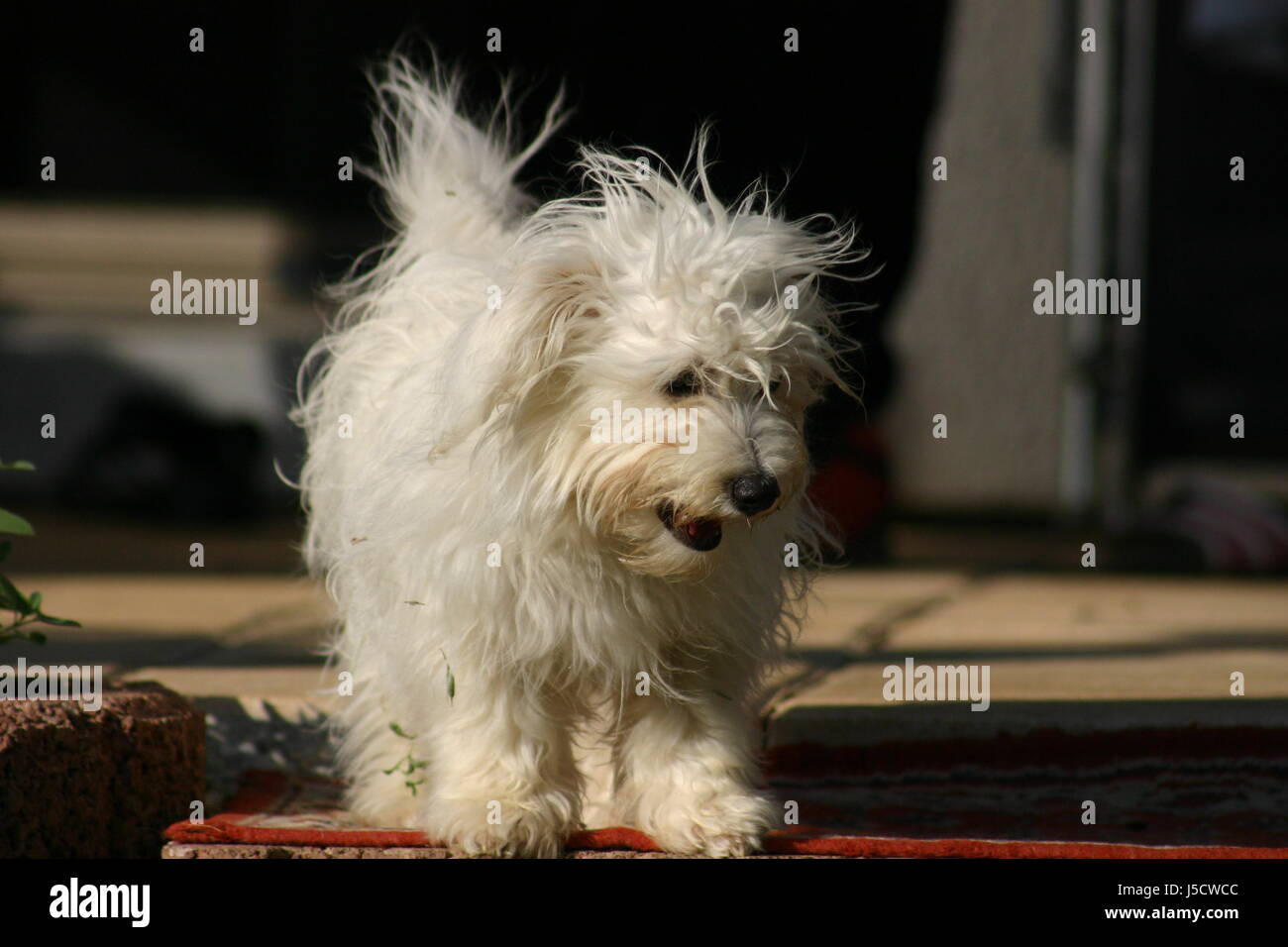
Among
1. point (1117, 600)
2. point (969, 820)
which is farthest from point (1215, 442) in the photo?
point (969, 820)

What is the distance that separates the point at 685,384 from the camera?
293 centimetres

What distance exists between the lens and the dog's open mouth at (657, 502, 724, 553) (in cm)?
293

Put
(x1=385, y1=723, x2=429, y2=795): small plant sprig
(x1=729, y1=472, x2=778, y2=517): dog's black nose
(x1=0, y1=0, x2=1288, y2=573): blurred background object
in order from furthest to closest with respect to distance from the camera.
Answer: (x1=0, y1=0, x2=1288, y2=573): blurred background object → (x1=385, y1=723, x2=429, y2=795): small plant sprig → (x1=729, y1=472, x2=778, y2=517): dog's black nose

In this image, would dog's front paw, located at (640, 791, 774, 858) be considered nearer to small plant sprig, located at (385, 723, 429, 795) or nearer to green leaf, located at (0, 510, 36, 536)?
small plant sprig, located at (385, 723, 429, 795)

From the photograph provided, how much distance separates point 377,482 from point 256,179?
5842mm

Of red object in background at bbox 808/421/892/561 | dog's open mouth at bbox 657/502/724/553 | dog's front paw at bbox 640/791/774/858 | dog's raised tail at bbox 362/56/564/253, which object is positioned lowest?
dog's front paw at bbox 640/791/774/858

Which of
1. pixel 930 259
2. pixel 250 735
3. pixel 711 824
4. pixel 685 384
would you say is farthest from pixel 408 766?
pixel 930 259

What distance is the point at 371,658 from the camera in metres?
3.64

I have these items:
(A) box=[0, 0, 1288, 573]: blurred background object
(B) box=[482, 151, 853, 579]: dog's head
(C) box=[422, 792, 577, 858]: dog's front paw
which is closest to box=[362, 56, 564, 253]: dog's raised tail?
(B) box=[482, 151, 853, 579]: dog's head

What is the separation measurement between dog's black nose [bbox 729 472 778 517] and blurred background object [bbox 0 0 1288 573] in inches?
181

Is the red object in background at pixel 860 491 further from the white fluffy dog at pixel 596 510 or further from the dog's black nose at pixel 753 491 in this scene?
the dog's black nose at pixel 753 491

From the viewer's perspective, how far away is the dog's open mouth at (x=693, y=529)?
9.61 ft

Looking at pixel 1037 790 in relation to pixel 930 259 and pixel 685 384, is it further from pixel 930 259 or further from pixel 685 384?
pixel 930 259

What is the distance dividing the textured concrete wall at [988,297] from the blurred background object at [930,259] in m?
0.01
